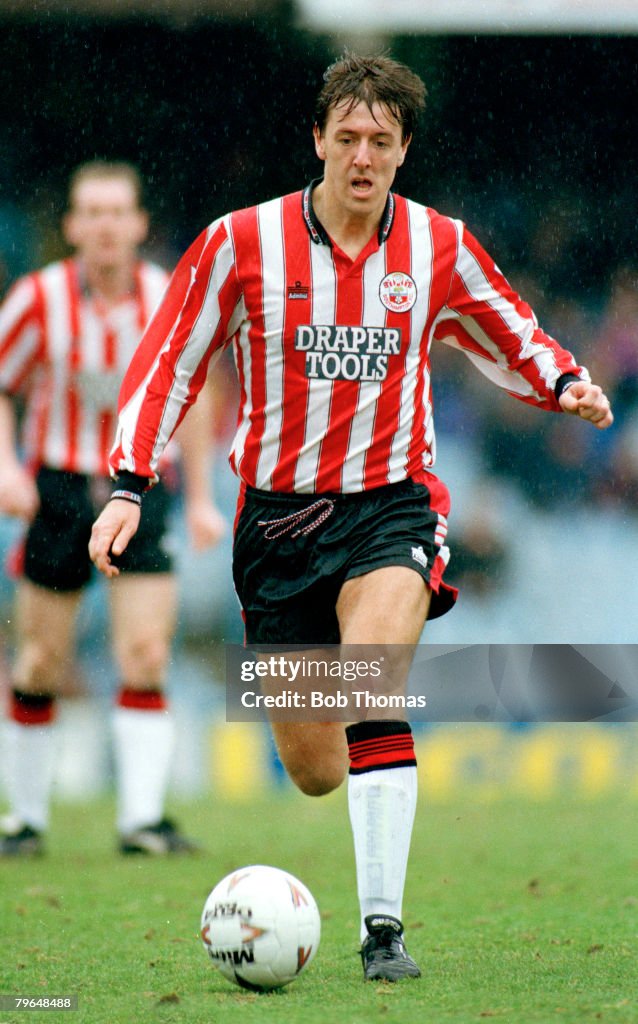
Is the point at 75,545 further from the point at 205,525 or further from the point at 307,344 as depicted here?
the point at 307,344

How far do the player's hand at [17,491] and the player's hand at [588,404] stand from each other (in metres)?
3.39

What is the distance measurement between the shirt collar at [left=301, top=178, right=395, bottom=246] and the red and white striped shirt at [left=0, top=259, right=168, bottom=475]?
114 inches

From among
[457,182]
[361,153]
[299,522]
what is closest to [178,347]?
[299,522]

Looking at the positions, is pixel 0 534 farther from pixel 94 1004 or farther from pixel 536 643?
pixel 94 1004

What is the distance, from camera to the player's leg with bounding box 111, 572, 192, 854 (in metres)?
6.14

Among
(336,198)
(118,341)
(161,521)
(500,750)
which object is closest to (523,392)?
(336,198)

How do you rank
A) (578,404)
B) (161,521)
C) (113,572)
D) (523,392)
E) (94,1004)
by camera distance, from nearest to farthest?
(94,1004), (113,572), (578,404), (523,392), (161,521)

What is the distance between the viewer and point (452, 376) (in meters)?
10.5

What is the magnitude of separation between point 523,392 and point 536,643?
685cm

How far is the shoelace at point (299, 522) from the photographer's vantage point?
385cm

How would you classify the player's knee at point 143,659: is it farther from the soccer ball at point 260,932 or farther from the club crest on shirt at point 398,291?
the soccer ball at point 260,932

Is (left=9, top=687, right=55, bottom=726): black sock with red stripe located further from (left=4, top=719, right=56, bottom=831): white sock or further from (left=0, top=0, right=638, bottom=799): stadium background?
(left=0, top=0, right=638, bottom=799): stadium background

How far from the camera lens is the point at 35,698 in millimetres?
6340

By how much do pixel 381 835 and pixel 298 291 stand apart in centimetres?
136
